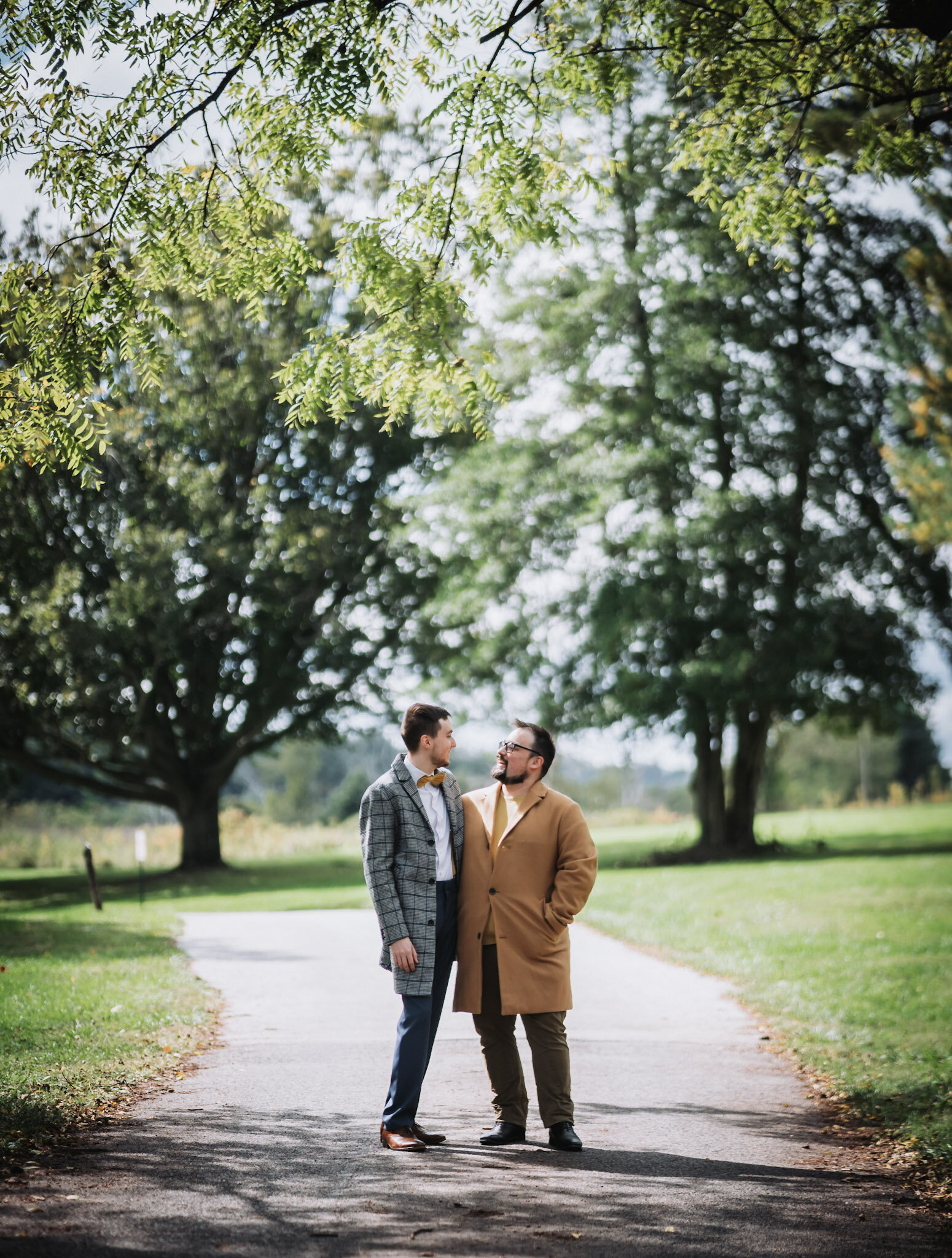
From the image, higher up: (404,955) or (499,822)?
(499,822)

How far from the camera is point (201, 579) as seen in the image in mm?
28031

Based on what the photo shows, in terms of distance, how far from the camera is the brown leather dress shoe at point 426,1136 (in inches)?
232

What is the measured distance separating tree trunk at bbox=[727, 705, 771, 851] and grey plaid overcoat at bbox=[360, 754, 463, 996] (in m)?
23.5

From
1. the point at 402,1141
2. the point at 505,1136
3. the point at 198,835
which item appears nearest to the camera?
the point at 402,1141

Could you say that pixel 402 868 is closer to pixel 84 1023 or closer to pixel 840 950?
pixel 84 1023

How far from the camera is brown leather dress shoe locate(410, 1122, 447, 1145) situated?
590 centimetres

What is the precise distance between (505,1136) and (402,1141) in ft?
1.81

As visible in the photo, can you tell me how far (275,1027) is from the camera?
30.8 ft

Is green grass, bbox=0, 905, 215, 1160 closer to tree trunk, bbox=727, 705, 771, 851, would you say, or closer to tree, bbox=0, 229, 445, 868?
tree, bbox=0, 229, 445, 868

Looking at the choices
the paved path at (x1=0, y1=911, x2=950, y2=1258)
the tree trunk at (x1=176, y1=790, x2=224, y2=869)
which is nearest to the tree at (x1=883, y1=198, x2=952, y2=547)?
the paved path at (x1=0, y1=911, x2=950, y2=1258)

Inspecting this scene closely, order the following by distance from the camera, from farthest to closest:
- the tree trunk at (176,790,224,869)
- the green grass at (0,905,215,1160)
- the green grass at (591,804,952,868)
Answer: the tree trunk at (176,790,224,869), the green grass at (591,804,952,868), the green grass at (0,905,215,1160)

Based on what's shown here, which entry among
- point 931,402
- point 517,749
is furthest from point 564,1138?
point 931,402

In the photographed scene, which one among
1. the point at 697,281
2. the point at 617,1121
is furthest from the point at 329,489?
the point at 617,1121

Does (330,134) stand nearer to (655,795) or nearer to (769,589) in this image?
(769,589)
